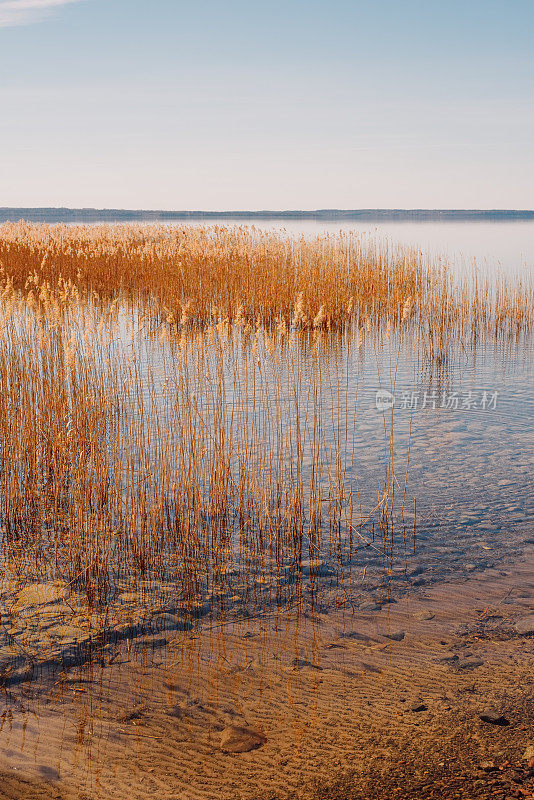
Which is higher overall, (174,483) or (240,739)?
(174,483)

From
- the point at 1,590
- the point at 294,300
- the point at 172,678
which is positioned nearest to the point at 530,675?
the point at 172,678

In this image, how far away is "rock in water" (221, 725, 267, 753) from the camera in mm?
2623

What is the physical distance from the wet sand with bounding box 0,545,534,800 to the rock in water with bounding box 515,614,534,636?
0.02m

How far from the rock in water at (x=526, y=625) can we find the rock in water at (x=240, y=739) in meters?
1.48

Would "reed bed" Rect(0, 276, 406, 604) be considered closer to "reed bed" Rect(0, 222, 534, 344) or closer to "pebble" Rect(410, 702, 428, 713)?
"pebble" Rect(410, 702, 428, 713)

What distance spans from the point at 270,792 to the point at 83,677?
1085 mm

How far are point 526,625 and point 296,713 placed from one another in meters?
1.35

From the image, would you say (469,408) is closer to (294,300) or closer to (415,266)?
(294,300)

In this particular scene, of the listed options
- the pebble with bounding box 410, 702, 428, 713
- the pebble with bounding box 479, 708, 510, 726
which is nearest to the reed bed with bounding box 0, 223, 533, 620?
the pebble with bounding box 410, 702, 428, 713

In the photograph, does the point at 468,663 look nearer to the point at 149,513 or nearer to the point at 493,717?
the point at 493,717

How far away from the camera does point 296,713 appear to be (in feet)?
9.29

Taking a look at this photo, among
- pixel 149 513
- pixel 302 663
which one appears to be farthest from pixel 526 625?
pixel 149 513

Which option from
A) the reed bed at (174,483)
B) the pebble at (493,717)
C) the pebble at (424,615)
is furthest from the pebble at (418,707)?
the reed bed at (174,483)

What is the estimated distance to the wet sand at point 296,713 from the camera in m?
2.43
